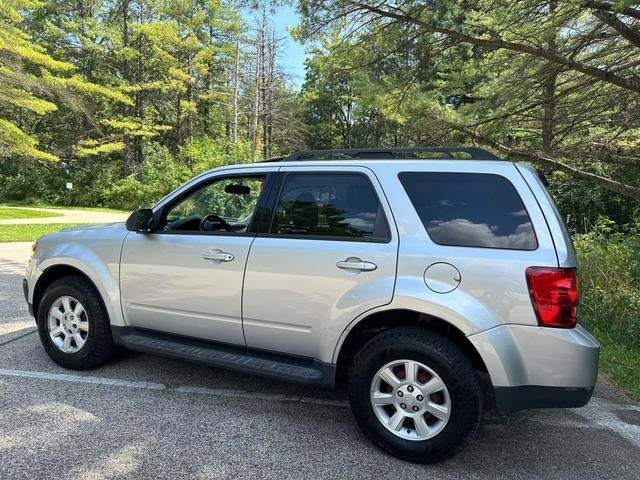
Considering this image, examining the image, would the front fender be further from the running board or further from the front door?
the running board

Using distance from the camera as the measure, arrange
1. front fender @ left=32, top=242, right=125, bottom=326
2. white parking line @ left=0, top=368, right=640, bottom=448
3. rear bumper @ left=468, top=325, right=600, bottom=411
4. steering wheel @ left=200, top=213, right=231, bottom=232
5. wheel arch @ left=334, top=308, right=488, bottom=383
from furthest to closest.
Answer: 1. steering wheel @ left=200, top=213, right=231, bottom=232
2. front fender @ left=32, top=242, right=125, bottom=326
3. white parking line @ left=0, top=368, right=640, bottom=448
4. wheel arch @ left=334, top=308, right=488, bottom=383
5. rear bumper @ left=468, top=325, right=600, bottom=411

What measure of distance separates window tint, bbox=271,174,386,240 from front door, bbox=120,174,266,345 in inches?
11.4

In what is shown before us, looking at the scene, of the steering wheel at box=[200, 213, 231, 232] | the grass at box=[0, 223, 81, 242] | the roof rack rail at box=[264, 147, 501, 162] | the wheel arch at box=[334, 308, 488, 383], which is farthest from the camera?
the grass at box=[0, 223, 81, 242]

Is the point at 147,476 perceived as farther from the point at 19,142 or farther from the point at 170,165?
the point at 170,165

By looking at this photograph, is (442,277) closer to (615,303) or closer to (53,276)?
(53,276)

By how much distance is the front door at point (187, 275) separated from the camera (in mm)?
3424

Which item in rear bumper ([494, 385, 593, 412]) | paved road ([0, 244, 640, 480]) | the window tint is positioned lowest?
paved road ([0, 244, 640, 480])

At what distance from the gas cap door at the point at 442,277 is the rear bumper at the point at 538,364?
32 cm

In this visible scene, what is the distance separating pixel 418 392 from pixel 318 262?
1.02 meters

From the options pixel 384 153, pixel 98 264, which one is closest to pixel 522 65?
pixel 384 153

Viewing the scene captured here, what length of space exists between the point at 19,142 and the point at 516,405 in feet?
66.2

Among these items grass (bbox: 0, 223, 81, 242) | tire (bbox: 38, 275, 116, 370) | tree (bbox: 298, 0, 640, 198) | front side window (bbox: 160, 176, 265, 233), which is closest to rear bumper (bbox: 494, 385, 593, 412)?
front side window (bbox: 160, 176, 265, 233)

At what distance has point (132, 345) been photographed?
3.76m

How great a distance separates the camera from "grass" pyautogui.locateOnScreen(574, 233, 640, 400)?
4.54 meters
